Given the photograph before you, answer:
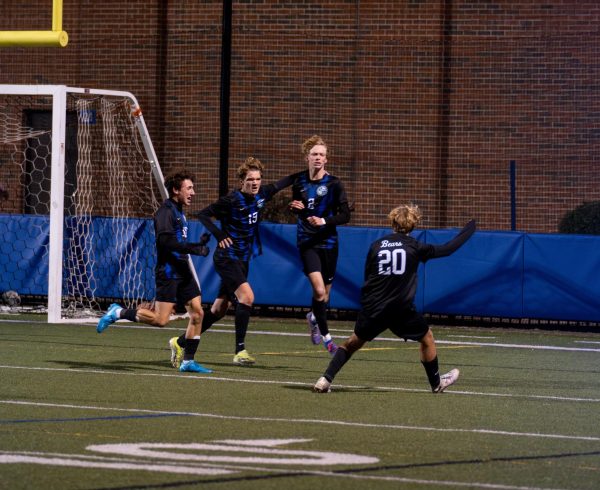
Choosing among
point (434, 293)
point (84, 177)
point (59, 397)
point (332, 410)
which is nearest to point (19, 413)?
point (59, 397)

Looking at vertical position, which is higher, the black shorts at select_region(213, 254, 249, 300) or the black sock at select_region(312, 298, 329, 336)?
the black shorts at select_region(213, 254, 249, 300)

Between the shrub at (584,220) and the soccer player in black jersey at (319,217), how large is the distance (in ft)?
26.6

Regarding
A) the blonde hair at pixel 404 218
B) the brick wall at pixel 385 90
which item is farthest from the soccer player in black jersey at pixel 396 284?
the brick wall at pixel 385 90

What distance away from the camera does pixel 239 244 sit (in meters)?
13.3

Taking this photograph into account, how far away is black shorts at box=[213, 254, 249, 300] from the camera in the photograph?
1319 cm

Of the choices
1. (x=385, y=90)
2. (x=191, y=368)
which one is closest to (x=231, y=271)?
(x=191, y=368)

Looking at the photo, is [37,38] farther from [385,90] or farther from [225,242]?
[385,90]

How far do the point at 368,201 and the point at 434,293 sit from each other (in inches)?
209

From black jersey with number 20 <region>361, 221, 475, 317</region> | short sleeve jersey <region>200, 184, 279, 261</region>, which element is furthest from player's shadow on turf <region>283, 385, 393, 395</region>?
short sleeve jersey <region>200, 184, 279, 261</region>

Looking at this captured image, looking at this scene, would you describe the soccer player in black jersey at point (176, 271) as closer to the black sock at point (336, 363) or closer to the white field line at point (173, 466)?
the black sock at point (336, 363)

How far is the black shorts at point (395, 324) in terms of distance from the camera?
10.7m

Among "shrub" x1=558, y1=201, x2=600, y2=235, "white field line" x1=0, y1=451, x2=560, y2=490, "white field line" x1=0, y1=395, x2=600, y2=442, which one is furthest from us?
"shrub" x1=558, y1=201, x2=600, y2=235

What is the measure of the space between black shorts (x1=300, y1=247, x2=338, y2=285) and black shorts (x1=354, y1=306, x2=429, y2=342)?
331 centimetres

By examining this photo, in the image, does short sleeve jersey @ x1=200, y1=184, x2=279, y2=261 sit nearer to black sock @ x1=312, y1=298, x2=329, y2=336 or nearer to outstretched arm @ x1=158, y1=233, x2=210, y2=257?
outstretched arm @ x1=158, y1=233, x2=210, y2=257
